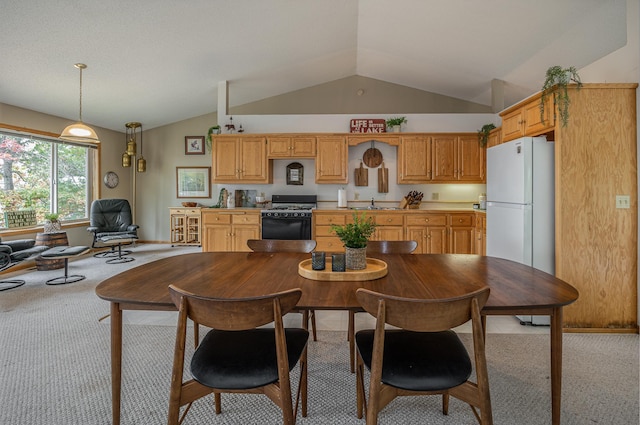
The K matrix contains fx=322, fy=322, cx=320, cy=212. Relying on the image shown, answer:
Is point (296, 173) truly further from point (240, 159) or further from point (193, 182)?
point (193, 182)

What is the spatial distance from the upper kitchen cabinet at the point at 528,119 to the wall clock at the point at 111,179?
283 inches

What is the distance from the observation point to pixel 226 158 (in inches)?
200

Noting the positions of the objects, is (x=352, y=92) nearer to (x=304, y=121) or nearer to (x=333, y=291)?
(x=304, y=121)

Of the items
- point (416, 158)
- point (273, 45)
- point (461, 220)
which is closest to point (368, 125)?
point (416, 158)

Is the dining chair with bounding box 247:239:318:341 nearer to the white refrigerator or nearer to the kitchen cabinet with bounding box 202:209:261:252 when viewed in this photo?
the white refrigerator

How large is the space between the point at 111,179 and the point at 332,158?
16.1ft

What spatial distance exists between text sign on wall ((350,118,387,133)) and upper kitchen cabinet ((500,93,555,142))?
1.83 m

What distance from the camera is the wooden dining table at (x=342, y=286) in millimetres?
1296

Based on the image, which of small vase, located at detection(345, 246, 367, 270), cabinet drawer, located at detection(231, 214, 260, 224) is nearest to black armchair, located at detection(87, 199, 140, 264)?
cabinet drawer, located at detection(231, 214, 260, 224)

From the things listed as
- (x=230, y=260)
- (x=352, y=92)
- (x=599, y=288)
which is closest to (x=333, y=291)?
(x=230, y=260)

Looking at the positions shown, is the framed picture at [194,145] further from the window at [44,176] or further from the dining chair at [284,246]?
the dining chair at [284,246]

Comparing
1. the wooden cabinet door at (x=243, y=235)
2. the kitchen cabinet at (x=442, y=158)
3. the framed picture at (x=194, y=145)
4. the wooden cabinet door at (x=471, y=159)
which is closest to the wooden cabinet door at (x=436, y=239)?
the kitchen cabinet at (x=442, y=158)

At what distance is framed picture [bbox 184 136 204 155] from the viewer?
7.16m

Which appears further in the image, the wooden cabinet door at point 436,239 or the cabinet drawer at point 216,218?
the cabinet drawer at point 216,218
